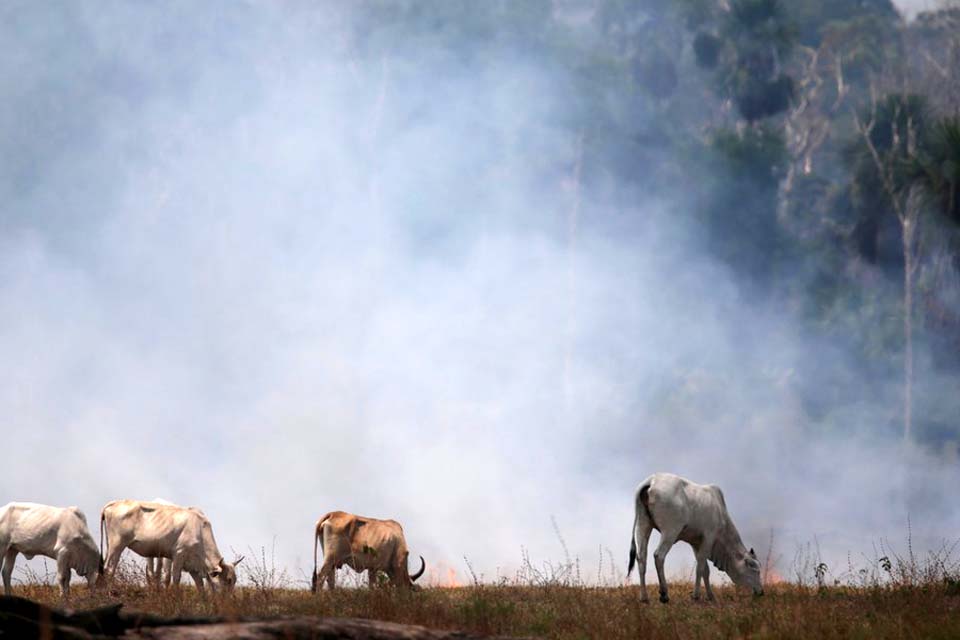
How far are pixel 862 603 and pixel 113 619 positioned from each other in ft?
38.9

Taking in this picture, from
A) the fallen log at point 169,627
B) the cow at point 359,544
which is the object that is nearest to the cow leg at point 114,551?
the cow at point 359,544

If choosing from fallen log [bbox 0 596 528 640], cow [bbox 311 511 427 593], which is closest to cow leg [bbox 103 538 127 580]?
cow [bbox 311 511 427 593]

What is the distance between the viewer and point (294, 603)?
1394cm

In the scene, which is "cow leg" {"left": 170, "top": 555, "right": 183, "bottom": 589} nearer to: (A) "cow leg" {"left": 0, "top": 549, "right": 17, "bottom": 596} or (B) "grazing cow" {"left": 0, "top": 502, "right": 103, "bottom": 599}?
Result: (B) "grazing cow" {"left": 0, "top": 502, "right": 103, "bottom": 599}

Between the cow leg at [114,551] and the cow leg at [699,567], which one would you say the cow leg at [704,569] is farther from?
the cow leg at [114,551]

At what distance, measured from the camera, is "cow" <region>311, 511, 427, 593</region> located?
20844 millimetres

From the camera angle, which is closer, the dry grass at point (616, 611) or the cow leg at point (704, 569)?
the dry grass at point (616, 611)

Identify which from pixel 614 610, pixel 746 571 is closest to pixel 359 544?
pixel 746 571

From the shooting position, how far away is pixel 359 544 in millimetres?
21031

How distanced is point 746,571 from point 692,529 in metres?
1.51

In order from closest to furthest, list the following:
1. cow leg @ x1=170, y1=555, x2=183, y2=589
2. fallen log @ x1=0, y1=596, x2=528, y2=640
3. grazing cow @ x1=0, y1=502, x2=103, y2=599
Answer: fallen log @ x1=0, y1=596, x2=528, y2=640
grazing cow @ x1=0, y1=502, x2=103, y2=599
cow leg @ x1=170, y1=555, x2=183, y2=589

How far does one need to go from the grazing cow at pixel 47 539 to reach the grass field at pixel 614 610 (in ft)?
4.26

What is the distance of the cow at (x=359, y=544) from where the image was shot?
20.8m

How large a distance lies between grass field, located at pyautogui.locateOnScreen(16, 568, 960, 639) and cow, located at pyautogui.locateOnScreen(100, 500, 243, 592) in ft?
7.98
